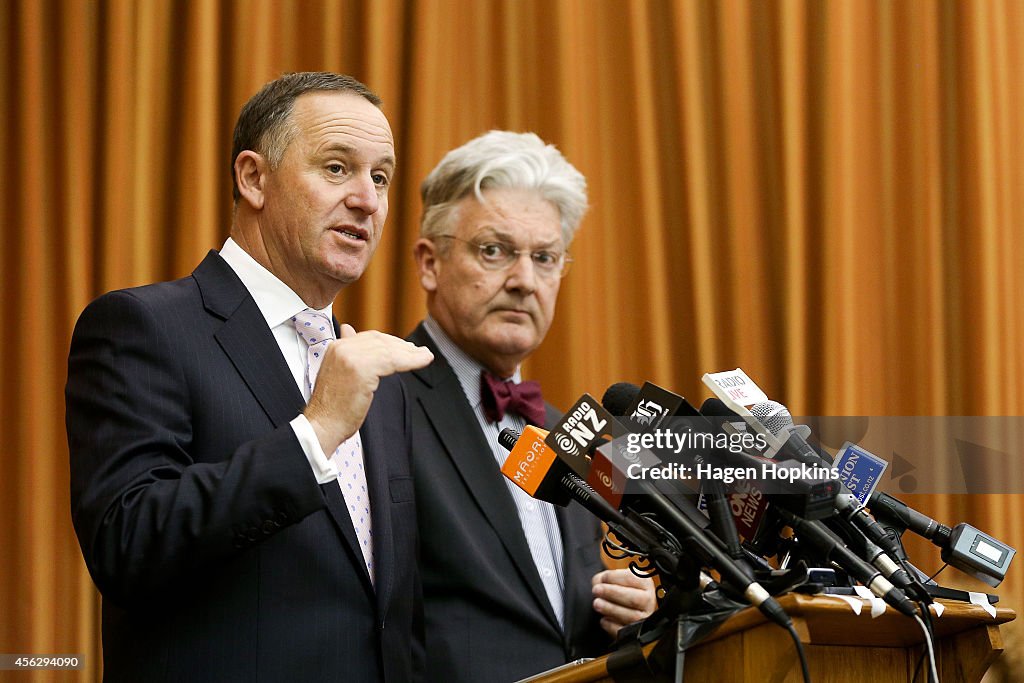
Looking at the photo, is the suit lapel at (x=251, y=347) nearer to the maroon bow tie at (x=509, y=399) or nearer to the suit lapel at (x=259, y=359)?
the suit lapel at (x=259, y=359)

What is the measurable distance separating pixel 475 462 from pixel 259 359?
2.11ft

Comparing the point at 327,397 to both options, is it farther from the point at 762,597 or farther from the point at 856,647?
the point at 856,647

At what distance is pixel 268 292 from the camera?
5.92 ft

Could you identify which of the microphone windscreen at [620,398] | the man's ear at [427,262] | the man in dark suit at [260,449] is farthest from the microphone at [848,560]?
the man's ear at [427,262]

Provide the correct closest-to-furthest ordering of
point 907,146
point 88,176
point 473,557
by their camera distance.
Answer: point 473,557 < point 88,176 < point 907,146

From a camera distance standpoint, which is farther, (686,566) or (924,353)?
(924,353)

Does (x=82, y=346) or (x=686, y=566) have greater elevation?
(x=82, y=346)

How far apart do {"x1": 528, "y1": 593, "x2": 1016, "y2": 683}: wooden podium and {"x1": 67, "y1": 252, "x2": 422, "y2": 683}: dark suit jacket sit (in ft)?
1.23

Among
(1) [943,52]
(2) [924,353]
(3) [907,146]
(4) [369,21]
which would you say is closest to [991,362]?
(2) [924,353]

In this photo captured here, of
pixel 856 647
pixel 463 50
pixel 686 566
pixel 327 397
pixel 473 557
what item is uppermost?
pixel 463 50

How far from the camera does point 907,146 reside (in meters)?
3.34

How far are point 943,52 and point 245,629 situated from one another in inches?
112

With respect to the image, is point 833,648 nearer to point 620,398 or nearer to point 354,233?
point 620,398

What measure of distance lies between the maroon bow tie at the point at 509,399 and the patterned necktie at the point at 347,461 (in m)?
0.53
